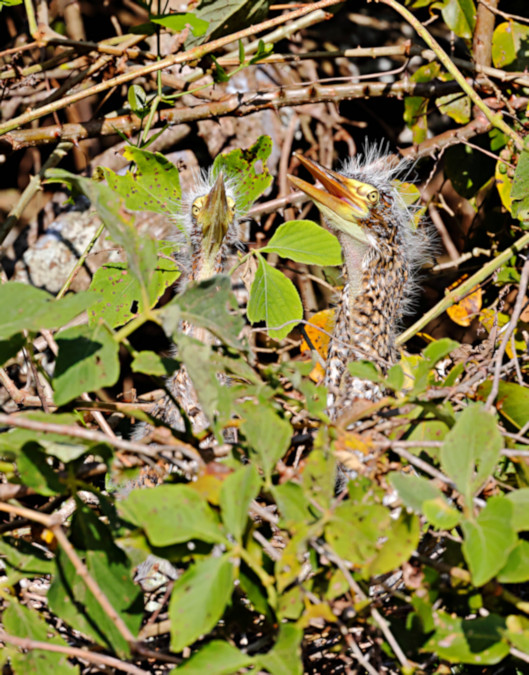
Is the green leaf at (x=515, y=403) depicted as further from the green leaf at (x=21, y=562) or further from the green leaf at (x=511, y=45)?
the green leaf at (x=511, y=45)

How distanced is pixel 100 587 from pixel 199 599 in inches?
8.0

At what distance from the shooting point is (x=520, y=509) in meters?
0.84

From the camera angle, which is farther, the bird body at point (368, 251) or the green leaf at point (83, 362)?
the bird body at point (368, 251)

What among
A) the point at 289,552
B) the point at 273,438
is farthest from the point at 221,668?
the point at 273,438

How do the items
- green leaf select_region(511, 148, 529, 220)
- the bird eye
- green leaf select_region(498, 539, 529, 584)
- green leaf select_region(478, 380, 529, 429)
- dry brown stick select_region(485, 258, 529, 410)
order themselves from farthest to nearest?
the bird eye → green leaf select_region(511, 148, 529, 220) → green leaf select_region(478, 380, 529, 429) → dry brown stick select_region(485, 258, 529, 410) → green leaf select_region(498, 539, 529, 584)

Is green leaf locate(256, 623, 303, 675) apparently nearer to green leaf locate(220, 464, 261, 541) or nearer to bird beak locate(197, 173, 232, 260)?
green leaf locate(220, 464, 261, 541)

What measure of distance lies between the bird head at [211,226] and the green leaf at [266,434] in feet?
3.74

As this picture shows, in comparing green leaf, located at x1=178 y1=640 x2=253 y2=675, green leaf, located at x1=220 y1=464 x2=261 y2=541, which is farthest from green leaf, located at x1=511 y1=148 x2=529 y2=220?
green leaf, located at x1=178 y1=640 x2=253 y2=675

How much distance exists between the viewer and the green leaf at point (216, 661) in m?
0.75

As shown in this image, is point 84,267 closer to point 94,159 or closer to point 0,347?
point 94,159

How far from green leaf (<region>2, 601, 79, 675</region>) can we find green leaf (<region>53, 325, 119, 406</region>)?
29cm

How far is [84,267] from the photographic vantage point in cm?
270

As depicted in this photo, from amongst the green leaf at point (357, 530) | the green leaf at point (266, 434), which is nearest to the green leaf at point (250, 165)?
the green leaf at point (266, 434)

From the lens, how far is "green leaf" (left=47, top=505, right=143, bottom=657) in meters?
0.87
